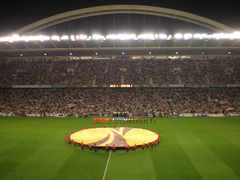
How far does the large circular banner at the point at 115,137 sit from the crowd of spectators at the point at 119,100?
1660cm

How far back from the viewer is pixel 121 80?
153 feet

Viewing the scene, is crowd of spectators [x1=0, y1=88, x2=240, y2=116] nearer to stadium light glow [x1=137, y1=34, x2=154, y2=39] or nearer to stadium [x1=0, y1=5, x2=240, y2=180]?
stadium [x1=0, y1=5, x2=240, y2=180]

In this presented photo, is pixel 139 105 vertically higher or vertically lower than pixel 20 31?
lower

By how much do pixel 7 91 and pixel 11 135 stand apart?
32331mm

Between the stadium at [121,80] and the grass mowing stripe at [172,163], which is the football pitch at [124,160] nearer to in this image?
the grass mowing stripe at [172,163]

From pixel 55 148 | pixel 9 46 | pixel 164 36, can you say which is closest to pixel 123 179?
pixel 55 148

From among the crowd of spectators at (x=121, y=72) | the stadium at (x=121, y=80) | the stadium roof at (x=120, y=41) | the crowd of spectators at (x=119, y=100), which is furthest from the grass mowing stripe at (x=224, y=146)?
the crowd of spectators at (x=121, y=72)

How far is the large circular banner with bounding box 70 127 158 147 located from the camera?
17.3 meters

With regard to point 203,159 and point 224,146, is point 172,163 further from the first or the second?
point 224,146

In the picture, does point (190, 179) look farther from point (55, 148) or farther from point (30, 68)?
point (30, 68)

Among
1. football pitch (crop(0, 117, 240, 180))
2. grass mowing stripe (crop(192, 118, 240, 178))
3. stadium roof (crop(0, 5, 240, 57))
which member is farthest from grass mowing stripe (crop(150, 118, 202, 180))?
stadium roof (crop(0, 5, 240, 57))

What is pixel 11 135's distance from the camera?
840 inches

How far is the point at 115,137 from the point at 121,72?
31.9 meters

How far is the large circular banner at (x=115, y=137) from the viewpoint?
17316 mm
